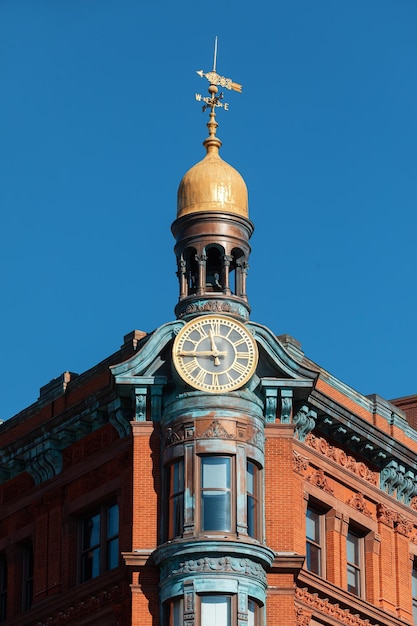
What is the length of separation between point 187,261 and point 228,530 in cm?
854

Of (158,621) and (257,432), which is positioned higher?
(257,432)

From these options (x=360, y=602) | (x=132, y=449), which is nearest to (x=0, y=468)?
(x=132, y=449)

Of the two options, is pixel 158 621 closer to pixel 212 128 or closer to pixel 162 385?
pixel 162 385

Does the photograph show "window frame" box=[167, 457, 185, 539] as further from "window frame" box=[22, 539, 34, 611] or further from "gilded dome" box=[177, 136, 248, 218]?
"gilded dome" box=[177, 136, 248, 218]

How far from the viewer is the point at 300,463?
226 ft

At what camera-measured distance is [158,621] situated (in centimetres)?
6488

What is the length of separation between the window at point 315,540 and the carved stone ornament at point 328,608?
3.27 ft

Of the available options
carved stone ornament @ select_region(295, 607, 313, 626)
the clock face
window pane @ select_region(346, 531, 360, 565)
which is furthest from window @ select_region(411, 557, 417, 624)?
the clock face

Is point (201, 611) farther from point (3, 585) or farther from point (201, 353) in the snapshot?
point (3, 585)

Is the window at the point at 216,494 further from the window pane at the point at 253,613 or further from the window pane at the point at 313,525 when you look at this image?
the window pane at the point at 313,525

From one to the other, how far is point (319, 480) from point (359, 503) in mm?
2090

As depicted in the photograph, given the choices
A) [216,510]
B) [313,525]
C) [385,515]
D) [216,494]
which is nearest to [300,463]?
[313,525]

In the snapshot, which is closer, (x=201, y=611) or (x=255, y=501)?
(x=201, y=611)

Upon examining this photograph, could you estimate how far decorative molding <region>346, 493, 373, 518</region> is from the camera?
71.1 m
